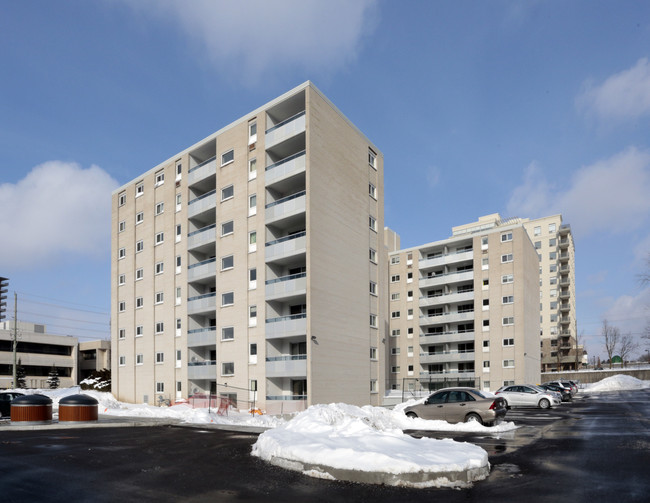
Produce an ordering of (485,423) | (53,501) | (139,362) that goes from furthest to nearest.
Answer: (139,362), (485,423), (53,501)

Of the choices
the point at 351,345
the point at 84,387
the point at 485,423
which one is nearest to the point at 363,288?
the point at 351,345

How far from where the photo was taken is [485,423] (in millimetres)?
22062

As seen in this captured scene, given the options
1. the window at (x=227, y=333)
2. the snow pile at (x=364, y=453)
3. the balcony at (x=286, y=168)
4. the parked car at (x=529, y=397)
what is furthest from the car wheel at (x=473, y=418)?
the window at (x=227, y=333)

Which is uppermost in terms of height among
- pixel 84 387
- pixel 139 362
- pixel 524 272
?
pixel 524 272

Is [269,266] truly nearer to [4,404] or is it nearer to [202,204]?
[202,204]

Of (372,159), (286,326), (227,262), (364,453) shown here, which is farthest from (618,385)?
(364,453)

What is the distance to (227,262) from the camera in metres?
40.9

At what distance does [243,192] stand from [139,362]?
67.0 ft

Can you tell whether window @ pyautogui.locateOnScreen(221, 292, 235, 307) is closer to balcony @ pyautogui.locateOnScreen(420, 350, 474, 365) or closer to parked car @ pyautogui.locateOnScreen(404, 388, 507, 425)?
parked car @ pyautogui.locateOnScreen(404, 388, 507, 425)

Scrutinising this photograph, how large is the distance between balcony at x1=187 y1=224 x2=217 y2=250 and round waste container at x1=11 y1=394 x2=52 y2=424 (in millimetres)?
20337

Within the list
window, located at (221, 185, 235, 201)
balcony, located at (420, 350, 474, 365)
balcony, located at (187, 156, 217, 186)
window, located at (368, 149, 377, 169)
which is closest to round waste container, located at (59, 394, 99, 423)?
window, located at (221, 185, 235, 201)

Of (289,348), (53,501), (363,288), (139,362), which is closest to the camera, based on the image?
(53,501)

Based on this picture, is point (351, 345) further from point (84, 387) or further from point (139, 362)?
point (84, 387)

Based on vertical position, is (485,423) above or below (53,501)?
below
